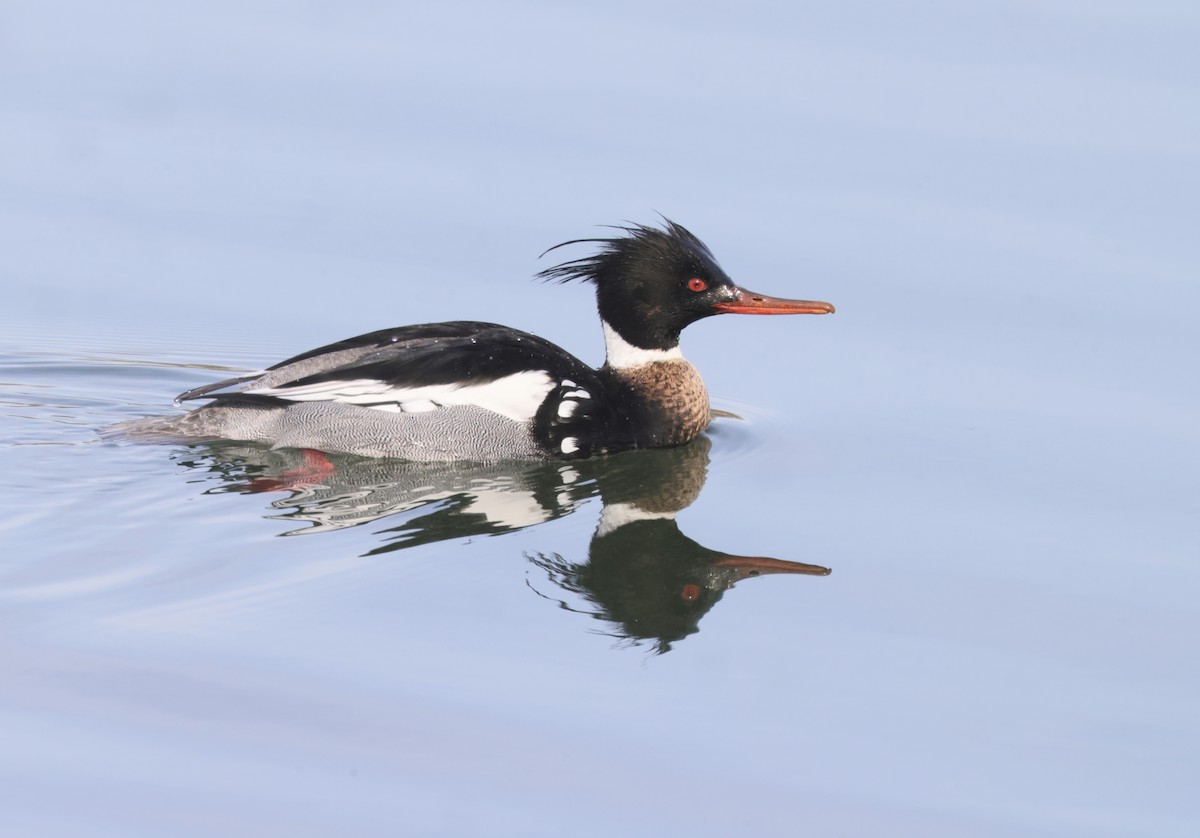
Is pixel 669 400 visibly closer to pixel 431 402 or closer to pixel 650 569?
pixel 431 402

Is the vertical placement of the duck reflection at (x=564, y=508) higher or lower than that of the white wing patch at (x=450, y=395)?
lower

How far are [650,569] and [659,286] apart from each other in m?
2.41

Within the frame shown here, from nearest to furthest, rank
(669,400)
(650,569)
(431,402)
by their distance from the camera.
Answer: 1. (650,569)
2. (431,402)
3. (669,400)

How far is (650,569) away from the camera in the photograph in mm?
7566

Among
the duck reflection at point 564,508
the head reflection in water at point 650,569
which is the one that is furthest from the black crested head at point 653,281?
the head reflection in water at point 650,569

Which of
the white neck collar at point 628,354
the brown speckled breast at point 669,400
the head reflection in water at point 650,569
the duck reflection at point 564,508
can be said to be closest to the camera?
the head reflection in water at point 650,569

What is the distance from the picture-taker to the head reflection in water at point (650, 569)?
6.98m

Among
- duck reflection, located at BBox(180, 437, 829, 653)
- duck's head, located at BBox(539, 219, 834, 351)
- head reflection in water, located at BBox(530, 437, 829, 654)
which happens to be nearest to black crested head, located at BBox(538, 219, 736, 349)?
duck's head, located at BBox(539, 219, 834, 351)

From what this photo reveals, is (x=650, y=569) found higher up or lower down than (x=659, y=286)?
lower down

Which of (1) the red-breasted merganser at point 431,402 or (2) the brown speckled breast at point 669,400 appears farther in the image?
(2) the brown speckled breast at point 669,400

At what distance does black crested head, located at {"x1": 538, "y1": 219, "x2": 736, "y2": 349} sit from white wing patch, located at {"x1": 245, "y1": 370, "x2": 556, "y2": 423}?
0.80 meters

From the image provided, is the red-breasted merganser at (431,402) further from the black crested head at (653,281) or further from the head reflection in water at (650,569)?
the head reflection in water at (650,569)

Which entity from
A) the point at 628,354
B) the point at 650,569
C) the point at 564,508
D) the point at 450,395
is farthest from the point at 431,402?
the point at 650,569

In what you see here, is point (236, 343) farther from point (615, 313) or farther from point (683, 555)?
point (683, 555)
